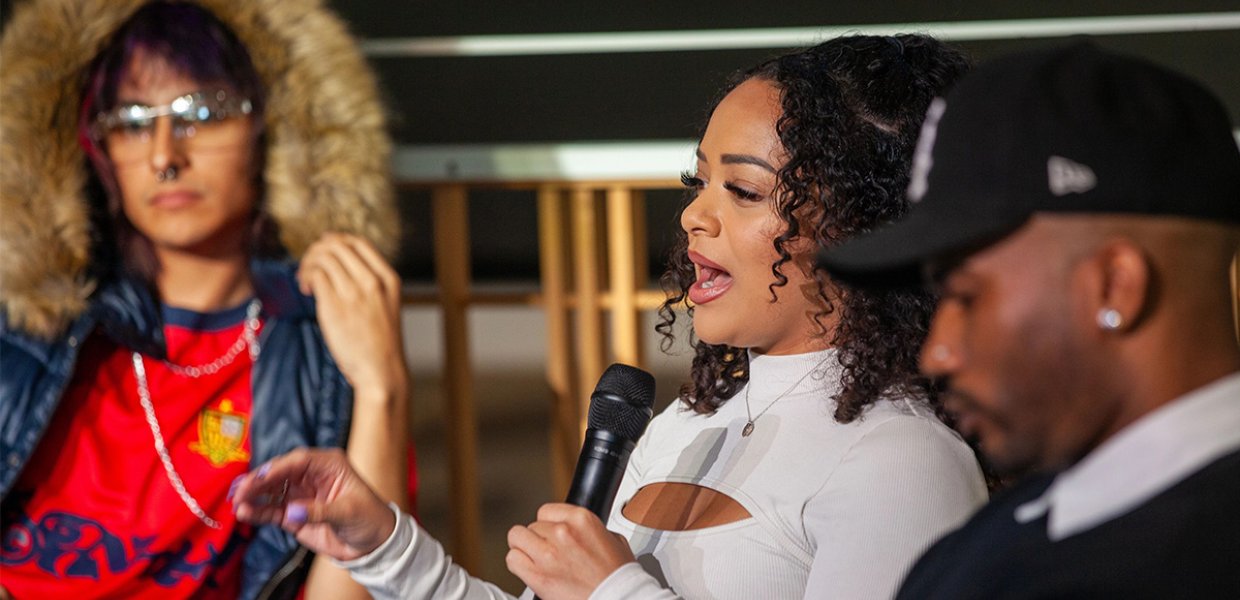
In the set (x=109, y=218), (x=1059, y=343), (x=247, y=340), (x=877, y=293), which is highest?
(x=1059, y=343)

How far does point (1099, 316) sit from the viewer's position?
0.78 m

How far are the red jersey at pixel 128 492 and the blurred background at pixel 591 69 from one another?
59cm

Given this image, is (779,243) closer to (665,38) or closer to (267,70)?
(267,70)

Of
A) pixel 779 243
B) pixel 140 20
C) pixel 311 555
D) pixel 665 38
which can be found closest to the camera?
pixel 779 243

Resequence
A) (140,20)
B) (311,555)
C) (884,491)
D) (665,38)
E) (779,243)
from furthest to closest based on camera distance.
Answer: (665,38)
(140,20)
(311,555)
(779,243)
(884,491)

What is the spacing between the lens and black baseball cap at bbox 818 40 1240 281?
78cm

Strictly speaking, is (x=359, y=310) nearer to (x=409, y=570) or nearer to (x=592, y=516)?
(x=409, y=570)

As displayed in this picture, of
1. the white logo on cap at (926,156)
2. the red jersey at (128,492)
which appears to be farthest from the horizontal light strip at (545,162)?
the white logo on cap at (926,156)

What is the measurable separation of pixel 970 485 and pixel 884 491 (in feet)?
0.26

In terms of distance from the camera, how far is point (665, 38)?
9.13 feet

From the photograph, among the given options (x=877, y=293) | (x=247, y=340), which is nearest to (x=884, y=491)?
(x=877, y=293)

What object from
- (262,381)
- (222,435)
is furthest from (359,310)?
(222,435)

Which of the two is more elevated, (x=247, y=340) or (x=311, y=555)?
(x=247, y=340)

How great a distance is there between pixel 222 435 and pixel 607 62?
1087mm
